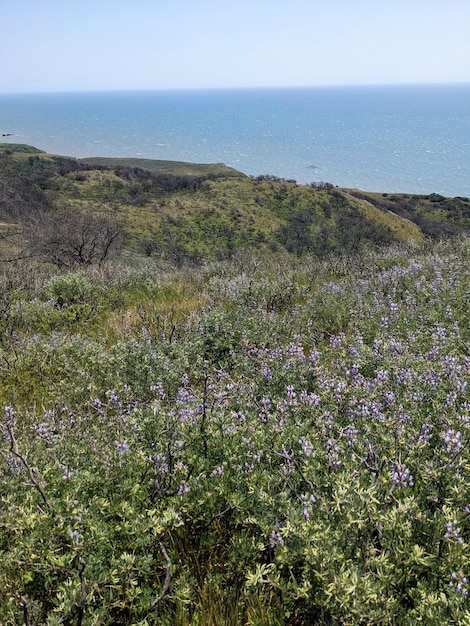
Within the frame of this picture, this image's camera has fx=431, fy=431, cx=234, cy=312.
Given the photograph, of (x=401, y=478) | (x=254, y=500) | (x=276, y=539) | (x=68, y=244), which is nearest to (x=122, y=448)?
(x=254, y=500)

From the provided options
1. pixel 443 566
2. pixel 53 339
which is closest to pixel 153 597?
pixel 443 566

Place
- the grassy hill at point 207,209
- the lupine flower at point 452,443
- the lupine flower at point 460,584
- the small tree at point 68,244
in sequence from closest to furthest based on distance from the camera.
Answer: the lupine flower at point 460,584
the lupine flower at point 452,443
the small tree at point 68,244
the grassy hill at point 207,209

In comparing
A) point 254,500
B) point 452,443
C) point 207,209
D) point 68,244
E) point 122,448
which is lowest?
point 207,209

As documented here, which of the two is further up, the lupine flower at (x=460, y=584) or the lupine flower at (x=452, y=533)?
the lupine flower at (x=452, y=533)

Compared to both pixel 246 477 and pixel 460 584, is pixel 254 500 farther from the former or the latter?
pixel 460 584

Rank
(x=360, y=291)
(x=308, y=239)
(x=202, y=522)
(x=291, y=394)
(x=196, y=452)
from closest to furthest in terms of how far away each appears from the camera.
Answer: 1. (x=202, y=522)
2. (x=196, y=452)
3. (x=291, y=394)
4. (x=360, y=291)
5. (x=308, y=239)

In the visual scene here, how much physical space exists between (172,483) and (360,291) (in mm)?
5769

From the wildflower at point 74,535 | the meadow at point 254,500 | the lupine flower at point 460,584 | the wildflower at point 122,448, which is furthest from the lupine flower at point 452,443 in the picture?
the wildflower at point 74,535

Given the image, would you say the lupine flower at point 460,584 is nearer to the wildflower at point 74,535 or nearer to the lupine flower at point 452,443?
the lupine flower at point 452,443

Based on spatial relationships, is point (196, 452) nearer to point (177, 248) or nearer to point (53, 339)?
point (53, 339)

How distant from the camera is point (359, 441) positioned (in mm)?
2752

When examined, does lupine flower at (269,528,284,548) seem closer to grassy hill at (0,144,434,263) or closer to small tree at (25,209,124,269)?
small tree at (25,209,124,269)

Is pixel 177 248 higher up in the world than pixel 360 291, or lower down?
lower down

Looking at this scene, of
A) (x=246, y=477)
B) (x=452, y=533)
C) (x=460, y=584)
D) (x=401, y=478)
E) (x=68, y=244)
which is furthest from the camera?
(x=68, y=244)
